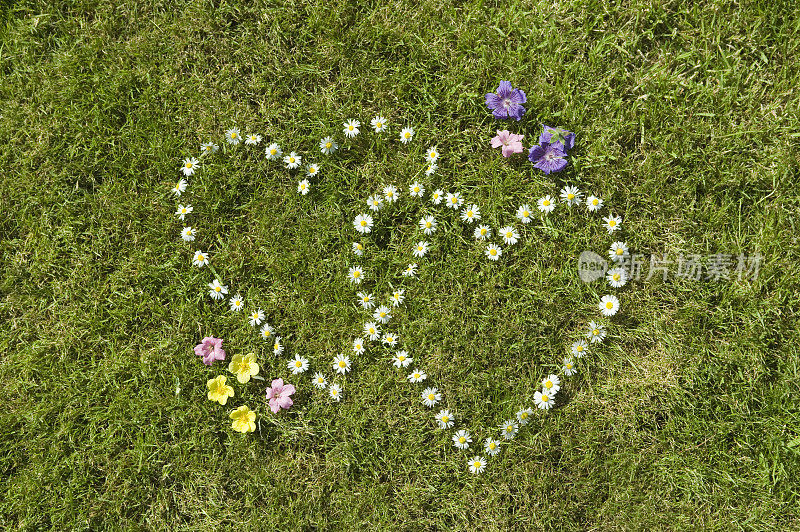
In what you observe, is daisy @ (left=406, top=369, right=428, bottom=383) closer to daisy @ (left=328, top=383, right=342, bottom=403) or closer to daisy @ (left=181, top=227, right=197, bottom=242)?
daisy @ (left=328, top=383, right=342, bottom=403)

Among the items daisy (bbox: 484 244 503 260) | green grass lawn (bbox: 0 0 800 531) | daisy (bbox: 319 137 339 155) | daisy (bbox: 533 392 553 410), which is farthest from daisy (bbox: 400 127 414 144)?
daisy (bbox: 533 392 553 410)

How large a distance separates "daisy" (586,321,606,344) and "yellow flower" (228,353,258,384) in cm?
157

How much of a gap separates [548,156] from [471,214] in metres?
0.44

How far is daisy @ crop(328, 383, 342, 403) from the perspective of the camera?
2.76 meters

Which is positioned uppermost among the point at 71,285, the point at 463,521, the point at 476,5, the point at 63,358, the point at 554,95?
the point at 476,5

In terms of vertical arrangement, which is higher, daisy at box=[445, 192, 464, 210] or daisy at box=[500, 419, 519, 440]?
daisy at box=[445, 192, 464, 210]

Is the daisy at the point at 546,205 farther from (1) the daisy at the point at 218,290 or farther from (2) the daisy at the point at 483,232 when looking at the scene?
(1) the daisy at the point at 218,290

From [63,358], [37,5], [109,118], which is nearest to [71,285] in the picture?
[63,358]

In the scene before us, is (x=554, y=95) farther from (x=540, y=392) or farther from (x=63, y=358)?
(x=63, y=358)

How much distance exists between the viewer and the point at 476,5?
9.47 ft

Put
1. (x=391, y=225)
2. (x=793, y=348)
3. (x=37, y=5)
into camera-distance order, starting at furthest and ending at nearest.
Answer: (x=37, y=5) → (x=391, y=225) → (x=793, y=348)

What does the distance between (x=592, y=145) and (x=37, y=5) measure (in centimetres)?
291

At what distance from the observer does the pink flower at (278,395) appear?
9.09 feet

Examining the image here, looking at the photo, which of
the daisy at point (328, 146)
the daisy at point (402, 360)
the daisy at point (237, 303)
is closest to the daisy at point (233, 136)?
the daisy at point (328, 146)
